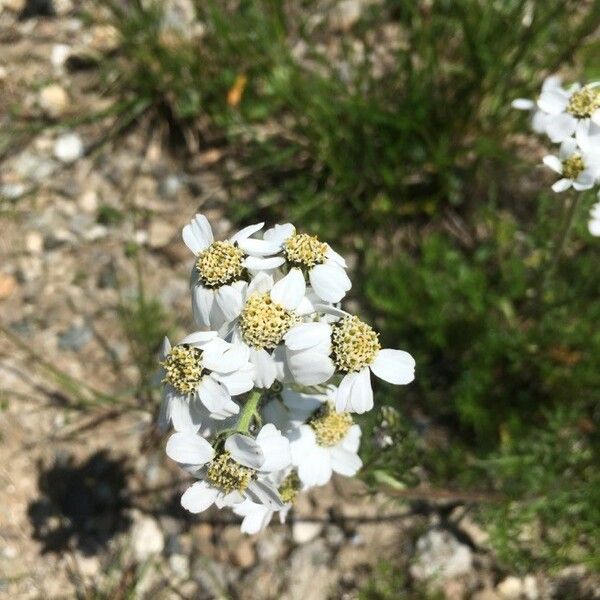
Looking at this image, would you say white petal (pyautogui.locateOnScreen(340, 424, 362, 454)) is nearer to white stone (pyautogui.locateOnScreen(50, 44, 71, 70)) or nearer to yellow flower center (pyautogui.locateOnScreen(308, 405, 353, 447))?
yellow flower center (pyautogui.locateOnScreen(308, 405, 353, 447))

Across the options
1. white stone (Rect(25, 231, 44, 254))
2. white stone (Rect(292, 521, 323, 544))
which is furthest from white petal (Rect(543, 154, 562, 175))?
white stone (Rect(25, 231, 44, 254))

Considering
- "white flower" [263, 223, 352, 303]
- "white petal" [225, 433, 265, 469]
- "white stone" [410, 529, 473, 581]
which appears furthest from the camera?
"white stone" [410, 529, 473, 581]

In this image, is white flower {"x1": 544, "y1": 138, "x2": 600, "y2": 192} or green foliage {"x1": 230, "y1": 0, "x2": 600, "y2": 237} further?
green foliage {"x1": 230, "y1": 0, "x2": 600, "y2": 237}

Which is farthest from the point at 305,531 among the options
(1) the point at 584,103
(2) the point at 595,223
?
(1) the point at 584,103

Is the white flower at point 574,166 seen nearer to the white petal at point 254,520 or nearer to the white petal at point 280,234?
the white petal at point 280,234

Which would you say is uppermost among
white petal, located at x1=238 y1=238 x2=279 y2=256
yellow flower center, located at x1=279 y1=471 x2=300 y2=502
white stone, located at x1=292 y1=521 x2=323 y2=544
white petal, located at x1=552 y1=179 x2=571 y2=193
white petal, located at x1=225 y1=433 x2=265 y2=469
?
white petal, located at x1=238 y1=238 x2=279 y2=256

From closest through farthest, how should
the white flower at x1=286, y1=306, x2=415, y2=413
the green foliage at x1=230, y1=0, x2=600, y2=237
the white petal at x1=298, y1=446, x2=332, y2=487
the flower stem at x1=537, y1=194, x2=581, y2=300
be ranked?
the white flower at x1=286, y1=306, x2=415, y2=413 < the white petal at x1=298, y1=446, x2=332, y2=487 < the flower stem at x1=537, y1=194, x2=581, y2=300 < the green foliage at x1=230, y1=0, x2=600, y2=237
